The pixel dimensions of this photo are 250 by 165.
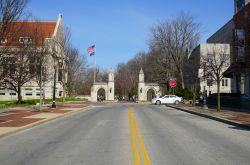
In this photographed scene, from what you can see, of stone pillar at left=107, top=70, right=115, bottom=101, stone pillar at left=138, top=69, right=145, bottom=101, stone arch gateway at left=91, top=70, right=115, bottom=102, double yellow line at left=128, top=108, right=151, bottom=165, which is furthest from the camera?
stone pillar at left=138, top=69, right=145, bottom=101

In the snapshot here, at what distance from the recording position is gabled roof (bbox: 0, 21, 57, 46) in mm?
23920

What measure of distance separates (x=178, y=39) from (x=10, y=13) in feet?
204

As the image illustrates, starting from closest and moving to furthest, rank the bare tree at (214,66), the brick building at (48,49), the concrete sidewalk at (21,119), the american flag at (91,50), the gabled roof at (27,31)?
1. the concrete sidewalk at (21,119)
2. the gabled roof at (27,31)
3. the bare tree at (214,66)
4. the brick building at (48,49)
5. the american flag at (91,50)

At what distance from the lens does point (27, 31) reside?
152 feet

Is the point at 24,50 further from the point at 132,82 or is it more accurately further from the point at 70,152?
the point at 132,82

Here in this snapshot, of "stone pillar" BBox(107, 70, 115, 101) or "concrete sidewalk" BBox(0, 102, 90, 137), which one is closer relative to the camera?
"concrete sidewalk" BBox(0, 102, 90, 137)

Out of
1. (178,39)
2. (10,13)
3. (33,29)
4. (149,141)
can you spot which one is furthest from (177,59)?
(149,141)

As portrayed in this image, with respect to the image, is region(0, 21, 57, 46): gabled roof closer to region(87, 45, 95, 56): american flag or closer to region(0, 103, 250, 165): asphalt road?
region(87, 45, 95, 56): american flag

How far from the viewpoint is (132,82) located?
119188 millimetres

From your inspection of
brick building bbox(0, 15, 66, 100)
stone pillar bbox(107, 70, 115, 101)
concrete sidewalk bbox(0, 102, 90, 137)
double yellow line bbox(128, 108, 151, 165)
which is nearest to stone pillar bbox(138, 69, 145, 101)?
stone pillar bbox(107, 70, 115, 101)

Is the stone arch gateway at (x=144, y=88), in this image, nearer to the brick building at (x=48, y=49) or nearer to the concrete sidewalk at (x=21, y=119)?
the brick building at (x=48, y=49)

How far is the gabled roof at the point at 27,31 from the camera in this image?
23920 mm

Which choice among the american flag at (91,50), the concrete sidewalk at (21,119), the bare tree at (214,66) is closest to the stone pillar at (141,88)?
the american flag at (91,50)

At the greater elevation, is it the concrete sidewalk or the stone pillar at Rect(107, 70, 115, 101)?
the stone pillar at Rect(107, 70, 115, 101)
